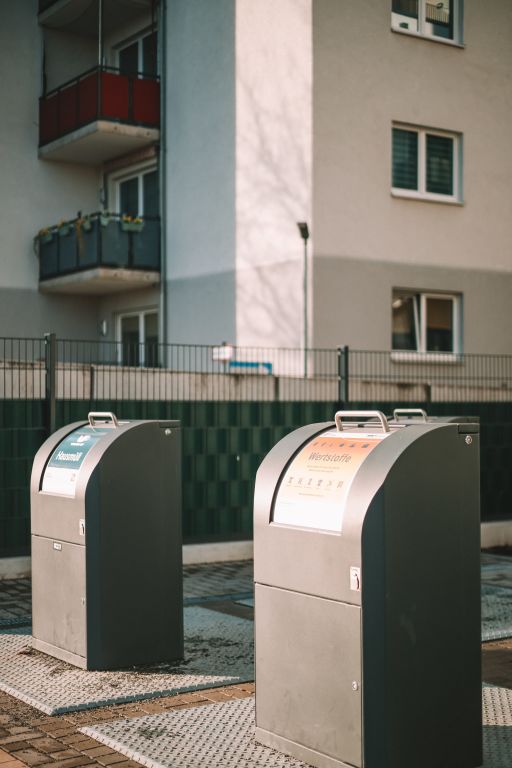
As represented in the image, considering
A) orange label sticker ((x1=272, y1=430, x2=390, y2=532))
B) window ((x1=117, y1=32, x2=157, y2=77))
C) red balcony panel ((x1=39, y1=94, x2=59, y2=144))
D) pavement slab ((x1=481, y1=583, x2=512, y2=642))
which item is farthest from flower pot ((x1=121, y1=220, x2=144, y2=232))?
orange label sticker ((x1=272, y1=430, x2=390, y2=532))

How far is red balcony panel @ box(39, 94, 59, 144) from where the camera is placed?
20948 mm

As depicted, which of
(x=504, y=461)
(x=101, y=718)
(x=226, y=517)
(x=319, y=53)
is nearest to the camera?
(x=101, y=718)

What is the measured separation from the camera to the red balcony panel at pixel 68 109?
20.4m

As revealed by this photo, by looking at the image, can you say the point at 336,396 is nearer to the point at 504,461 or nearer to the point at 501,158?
the point at 504,461

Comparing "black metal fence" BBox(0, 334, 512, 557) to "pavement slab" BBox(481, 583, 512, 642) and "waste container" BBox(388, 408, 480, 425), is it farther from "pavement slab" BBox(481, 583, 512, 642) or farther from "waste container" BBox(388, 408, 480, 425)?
"pavement slab" BBox(481, 583, 512, 642)

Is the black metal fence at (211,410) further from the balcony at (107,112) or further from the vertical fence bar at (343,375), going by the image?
→ the balcony at (107,112)

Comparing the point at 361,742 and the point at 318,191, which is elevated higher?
the point at 318,191

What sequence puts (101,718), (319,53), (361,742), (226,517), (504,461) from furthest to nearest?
1. (319,53)
2. (504,461)
3. (226,517)
4. (101,718)
5. (361,742)

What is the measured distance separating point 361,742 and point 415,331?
1360 cm

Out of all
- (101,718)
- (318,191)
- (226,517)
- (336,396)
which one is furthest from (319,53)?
(101,718)

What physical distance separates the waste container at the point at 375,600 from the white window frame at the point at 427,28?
13831mm

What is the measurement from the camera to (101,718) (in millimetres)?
5762

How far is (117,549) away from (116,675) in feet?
2.61

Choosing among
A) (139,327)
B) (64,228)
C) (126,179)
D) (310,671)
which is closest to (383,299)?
(139,327)
